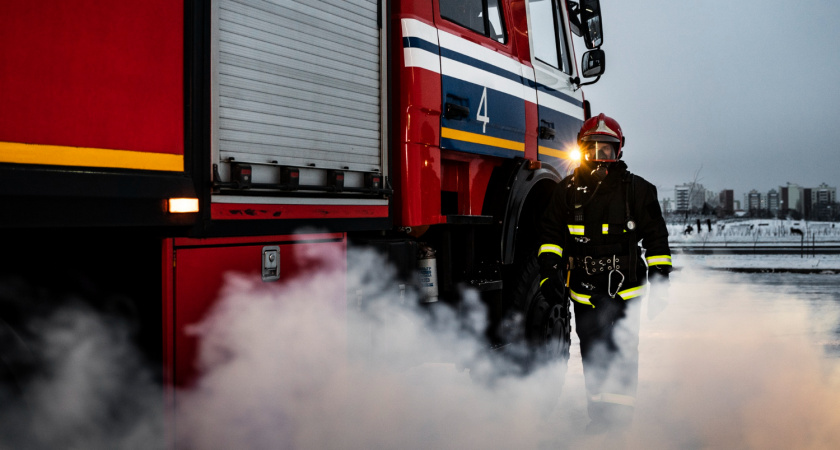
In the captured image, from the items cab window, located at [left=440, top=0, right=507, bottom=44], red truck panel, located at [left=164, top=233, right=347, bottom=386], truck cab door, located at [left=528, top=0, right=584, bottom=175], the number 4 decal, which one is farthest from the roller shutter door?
truck cab door, located at [left=528, top=0, right=584, bottom=175]

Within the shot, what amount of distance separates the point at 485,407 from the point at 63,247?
2764 mm

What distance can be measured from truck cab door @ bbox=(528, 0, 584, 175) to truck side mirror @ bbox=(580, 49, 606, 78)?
0.60 ft

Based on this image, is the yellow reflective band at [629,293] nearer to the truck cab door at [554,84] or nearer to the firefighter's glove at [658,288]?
the firefighter's glove at [658,288]

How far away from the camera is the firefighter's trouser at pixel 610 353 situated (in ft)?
12.7

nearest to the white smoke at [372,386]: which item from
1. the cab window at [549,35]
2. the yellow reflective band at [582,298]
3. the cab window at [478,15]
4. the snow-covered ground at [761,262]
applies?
the yellow reflective band at [582,298]

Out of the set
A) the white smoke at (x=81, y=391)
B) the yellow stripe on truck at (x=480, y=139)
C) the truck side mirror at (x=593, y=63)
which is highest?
the truck side mirror at (x=593, y=63)

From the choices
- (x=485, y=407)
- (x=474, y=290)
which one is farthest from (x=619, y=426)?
(x=474, y=290)

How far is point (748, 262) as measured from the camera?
1516 centimetres

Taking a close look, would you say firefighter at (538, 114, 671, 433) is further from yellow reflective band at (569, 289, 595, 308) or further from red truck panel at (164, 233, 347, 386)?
red truck panel at (164, 233, 347, 386)

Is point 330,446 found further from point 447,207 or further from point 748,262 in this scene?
point 748,262

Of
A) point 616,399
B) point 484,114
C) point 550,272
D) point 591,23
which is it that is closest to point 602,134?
point 484,114

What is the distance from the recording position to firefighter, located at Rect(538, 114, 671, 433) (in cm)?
387

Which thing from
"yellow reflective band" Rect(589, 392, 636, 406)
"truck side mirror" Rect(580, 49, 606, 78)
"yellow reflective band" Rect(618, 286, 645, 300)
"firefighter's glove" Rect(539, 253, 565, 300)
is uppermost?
"truck side mirror" Rect(580, 49, 606, 78)

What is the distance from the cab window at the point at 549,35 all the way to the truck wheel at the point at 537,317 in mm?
1488
